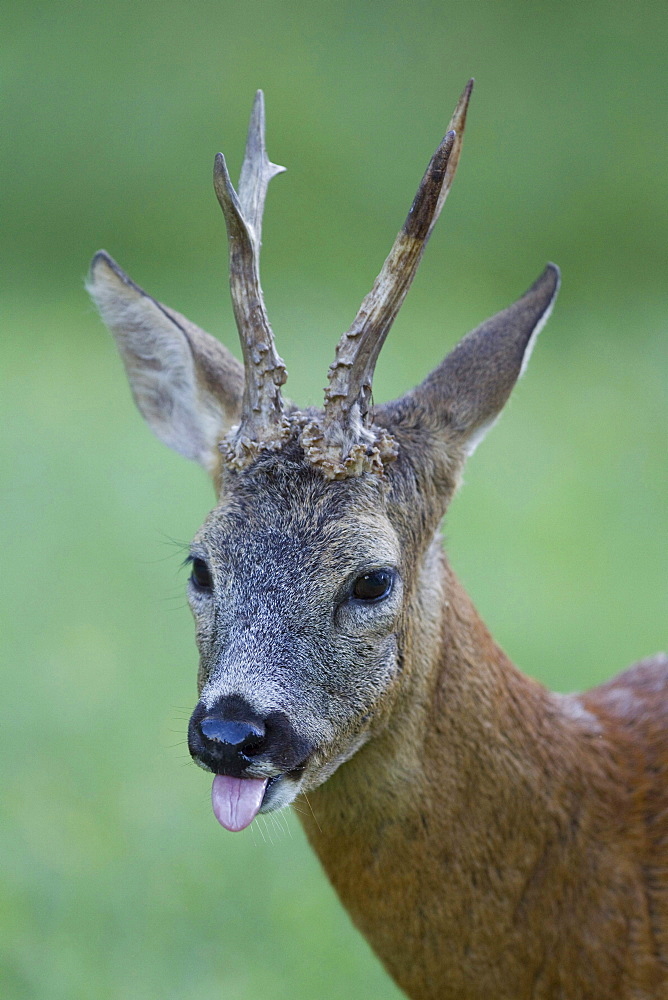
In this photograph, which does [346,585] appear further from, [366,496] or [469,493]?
[469,493]

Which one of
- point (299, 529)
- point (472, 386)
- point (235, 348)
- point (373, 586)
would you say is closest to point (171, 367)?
point (472, 386)

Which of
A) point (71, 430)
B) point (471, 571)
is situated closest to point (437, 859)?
point (471, 571)

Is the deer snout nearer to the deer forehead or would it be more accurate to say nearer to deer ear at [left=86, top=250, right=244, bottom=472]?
the deer forehead

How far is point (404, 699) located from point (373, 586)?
0.34 meters

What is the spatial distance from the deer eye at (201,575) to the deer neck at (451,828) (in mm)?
522

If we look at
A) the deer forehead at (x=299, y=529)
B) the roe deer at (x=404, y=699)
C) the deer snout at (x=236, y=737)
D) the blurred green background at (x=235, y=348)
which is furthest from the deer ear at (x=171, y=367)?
the blurred green background at (x=235, y=348)

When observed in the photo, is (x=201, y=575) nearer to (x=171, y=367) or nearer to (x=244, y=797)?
(x=244, y=797)

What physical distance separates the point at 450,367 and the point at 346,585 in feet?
2.83

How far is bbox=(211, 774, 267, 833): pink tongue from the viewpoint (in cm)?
272

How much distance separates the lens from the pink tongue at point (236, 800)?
272cm

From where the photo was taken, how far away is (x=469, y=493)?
8.95 meters

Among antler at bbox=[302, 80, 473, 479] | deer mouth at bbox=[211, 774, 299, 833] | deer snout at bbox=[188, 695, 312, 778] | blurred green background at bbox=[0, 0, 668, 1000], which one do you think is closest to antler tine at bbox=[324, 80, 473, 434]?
antler at bbox=[302, 80, 473, 479]

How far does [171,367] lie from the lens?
389cm

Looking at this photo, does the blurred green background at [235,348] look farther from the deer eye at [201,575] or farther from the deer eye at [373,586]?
the deer eye at [373,586]
